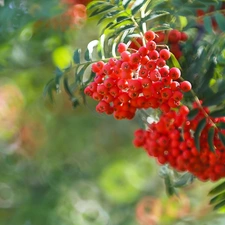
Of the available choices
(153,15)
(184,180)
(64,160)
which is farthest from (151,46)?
(64,160)

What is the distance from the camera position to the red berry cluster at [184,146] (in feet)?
5.72

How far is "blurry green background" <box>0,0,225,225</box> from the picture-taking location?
310 centimetres

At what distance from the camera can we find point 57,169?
3.72 metres

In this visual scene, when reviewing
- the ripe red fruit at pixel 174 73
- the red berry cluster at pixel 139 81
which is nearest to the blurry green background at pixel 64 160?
the red berry cluster at pixel 139 81

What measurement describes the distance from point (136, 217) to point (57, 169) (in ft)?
1.50

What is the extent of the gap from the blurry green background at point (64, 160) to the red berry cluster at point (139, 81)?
119 centimetres

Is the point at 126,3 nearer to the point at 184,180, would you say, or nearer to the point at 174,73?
the point at 174,73

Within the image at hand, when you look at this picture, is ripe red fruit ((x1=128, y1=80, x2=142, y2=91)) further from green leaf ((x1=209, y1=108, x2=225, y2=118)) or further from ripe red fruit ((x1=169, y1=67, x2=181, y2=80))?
green leaf ((x1=209, y1=108, x2=225, y2=118))

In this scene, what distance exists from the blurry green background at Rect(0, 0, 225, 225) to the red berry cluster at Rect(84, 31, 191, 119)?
1185 mm

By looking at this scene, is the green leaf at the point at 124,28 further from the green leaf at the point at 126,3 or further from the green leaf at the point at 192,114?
the green leaf at the point at 192,114

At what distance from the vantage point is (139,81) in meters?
1.61

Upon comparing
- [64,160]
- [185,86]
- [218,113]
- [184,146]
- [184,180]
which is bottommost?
[64,160]

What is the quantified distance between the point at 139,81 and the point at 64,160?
90.4 inches

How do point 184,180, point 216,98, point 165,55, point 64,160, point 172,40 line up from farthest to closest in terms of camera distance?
1. point 64,160
2. point 184,180
3. point 172,40
4. point 216,98
5. point 165,55
